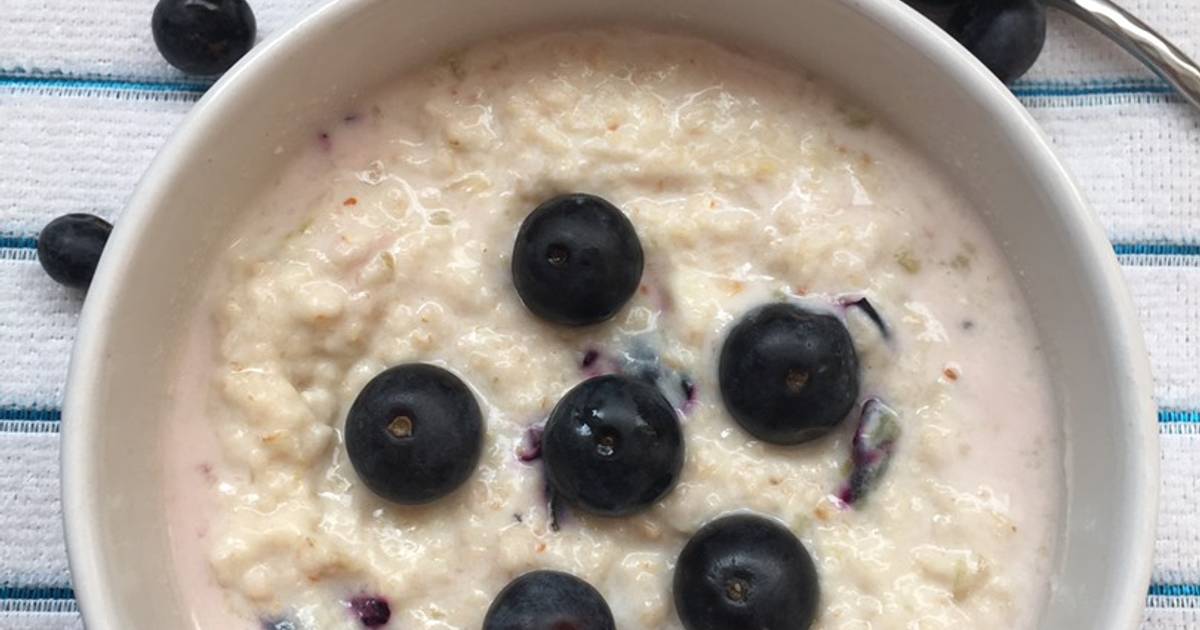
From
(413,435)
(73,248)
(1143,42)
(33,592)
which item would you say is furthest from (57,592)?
(1143,42)

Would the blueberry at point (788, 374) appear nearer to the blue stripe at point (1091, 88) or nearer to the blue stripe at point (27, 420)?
the blue stripe at point (1091, 88)

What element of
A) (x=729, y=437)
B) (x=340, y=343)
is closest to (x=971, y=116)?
(x=729, y=437)

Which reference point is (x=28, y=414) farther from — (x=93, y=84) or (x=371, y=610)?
(x=371, y=610)

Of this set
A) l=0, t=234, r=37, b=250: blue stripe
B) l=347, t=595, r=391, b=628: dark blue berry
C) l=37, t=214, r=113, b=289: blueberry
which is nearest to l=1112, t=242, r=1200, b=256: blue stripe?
l=347, t=595, r=391, b=628: dark blue berry

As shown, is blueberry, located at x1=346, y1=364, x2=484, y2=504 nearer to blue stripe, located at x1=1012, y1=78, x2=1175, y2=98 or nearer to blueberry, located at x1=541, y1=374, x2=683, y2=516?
blueberry, located at x1=541, y1=374, x2=683, y2=516

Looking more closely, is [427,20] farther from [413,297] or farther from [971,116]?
[971,116]

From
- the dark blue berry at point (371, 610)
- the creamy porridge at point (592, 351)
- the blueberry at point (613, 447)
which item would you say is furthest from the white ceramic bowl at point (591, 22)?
the blueberry at point (613, 447)
